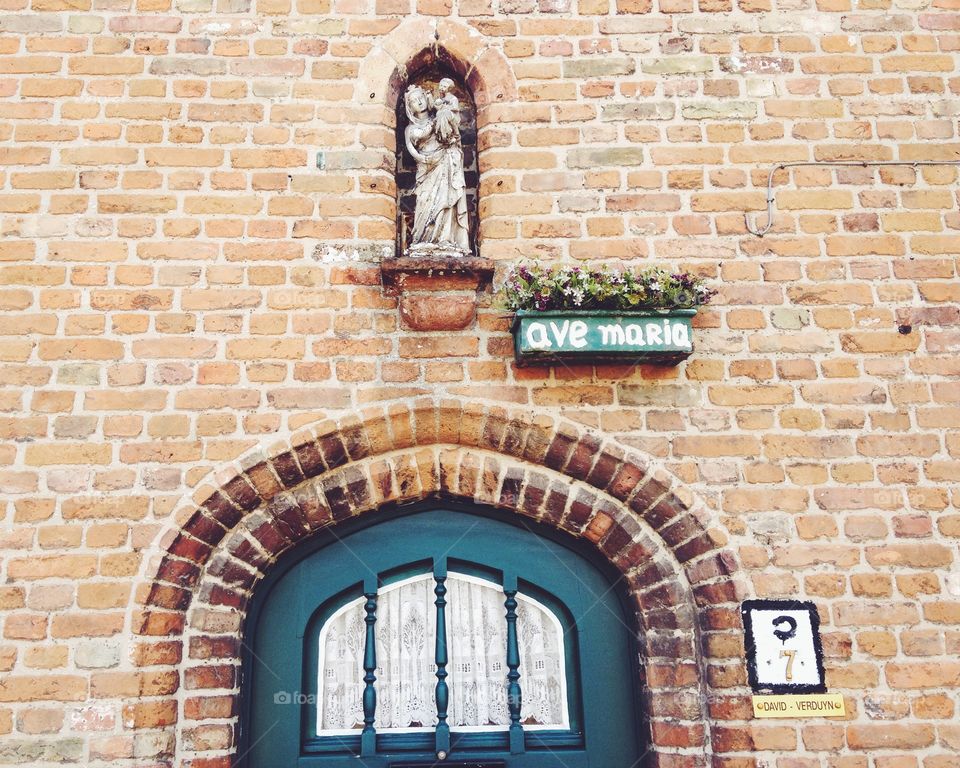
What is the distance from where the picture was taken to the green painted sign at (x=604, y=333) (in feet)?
9.13

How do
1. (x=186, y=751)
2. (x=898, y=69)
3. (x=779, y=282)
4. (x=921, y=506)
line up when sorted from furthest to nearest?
(x=898, y=69)
(x=779, y=282)
(x=921, y=506)
(x=186, y=751)

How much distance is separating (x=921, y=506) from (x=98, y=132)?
3582 mm

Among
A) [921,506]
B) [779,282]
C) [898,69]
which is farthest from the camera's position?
[898,69]

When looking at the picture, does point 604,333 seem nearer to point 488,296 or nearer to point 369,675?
point 488,296

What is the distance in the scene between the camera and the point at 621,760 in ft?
9.42

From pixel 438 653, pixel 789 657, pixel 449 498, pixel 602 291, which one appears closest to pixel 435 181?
pixel 602 291

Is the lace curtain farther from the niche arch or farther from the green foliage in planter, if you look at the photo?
the niche arch

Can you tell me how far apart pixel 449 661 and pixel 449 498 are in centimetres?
64

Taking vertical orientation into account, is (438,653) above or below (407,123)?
below

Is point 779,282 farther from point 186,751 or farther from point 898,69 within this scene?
point 186,751

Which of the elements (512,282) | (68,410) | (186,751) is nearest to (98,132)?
(68,410)

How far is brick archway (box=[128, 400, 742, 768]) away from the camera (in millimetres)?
2699

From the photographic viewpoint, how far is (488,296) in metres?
3.02

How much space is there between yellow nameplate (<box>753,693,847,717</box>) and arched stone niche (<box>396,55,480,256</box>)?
83.3 inches
